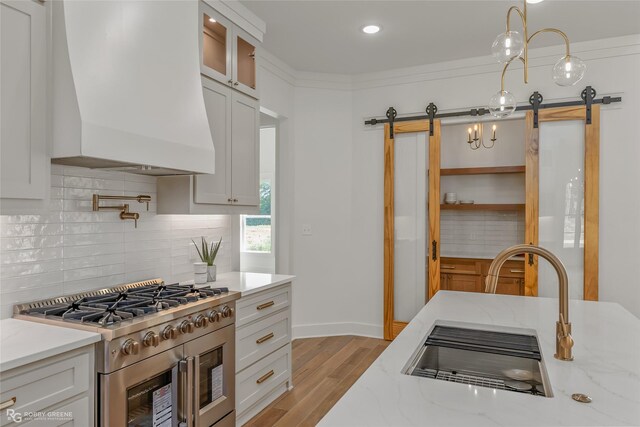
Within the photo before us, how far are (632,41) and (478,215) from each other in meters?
2.46

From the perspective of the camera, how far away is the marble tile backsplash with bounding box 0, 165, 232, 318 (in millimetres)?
1987

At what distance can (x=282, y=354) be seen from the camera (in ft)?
10.2

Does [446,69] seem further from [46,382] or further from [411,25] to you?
[46,382]

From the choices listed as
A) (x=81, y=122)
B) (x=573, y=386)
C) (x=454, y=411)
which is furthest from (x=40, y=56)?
(x=573, y=386)

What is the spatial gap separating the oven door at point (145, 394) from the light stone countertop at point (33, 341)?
0.72ft

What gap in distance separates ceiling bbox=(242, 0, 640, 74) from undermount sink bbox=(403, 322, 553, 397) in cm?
246

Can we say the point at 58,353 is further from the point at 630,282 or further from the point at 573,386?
the point at 630,282

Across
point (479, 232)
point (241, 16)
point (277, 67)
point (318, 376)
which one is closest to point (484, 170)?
point (479, 232)

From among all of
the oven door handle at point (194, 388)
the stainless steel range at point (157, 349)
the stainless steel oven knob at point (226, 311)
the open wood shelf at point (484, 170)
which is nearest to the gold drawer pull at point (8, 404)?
the stainless steel range at point (157, 349)

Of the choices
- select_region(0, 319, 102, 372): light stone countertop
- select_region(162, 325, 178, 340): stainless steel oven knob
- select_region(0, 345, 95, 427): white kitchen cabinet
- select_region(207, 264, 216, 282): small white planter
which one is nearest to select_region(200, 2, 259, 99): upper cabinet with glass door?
select_region(207, 264, 216, 282): small white planter

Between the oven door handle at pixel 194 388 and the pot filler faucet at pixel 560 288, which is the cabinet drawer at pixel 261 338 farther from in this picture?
the pot filler faucet at pixel 560 288

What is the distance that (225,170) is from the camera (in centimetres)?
285

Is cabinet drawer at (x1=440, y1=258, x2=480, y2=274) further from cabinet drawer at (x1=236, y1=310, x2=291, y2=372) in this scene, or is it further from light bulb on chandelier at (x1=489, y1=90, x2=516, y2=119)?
light bulb on chandelier at (x1=489, y1=90, x2=516, y2=119)

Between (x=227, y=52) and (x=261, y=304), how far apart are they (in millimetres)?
1734
